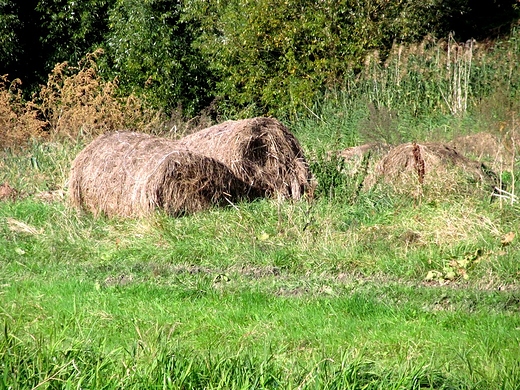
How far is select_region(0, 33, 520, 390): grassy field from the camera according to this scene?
445 cm

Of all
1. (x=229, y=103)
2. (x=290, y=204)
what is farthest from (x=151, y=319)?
(x=229, y=103)

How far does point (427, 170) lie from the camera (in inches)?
384

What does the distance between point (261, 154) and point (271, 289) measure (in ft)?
13.1

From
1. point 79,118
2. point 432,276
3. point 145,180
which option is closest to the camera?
point 432,276

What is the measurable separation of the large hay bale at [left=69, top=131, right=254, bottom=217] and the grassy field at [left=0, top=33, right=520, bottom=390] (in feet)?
0.84

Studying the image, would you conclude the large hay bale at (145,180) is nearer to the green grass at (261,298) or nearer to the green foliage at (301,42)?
the green grass at (261,298)

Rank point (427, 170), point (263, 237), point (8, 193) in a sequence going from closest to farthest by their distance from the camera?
point (263, 237), point (427, 170), point (8, 193)

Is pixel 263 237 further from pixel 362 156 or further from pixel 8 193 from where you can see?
pixel 8 193

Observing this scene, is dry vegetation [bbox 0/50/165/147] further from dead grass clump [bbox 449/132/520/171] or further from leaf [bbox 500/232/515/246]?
leaf [bbox 500/232/515/246]

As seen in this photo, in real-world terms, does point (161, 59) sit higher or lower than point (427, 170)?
higher

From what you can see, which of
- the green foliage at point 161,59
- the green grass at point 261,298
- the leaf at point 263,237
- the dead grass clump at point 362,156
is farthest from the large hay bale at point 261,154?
the green foliage at point 161,59

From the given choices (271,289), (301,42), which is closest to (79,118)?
(301,42)

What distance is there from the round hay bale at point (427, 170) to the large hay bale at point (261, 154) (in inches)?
40.6

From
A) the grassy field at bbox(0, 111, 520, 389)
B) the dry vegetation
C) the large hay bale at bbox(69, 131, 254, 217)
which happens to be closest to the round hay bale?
the grassy field at bbox(0, 111, 520, 389)
